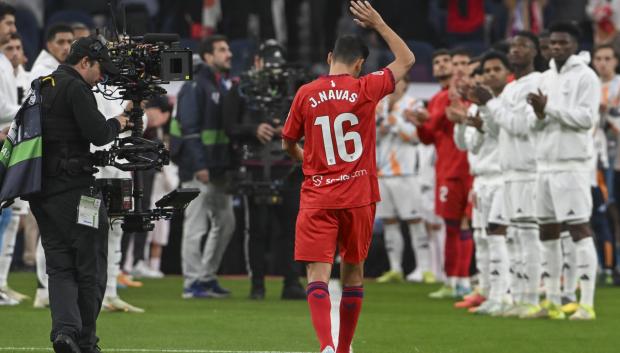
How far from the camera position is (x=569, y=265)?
490 inches

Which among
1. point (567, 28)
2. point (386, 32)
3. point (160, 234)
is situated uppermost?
point (567, 28)

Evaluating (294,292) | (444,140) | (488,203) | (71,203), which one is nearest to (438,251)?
(444,140)

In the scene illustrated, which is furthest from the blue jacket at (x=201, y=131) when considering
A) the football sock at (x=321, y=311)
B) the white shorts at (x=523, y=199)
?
the football sock at (x=321, y=311)

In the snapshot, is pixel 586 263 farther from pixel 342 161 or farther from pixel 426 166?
pixel 426 166

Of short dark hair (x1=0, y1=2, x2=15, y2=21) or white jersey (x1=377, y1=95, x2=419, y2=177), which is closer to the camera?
short dark hair (x1=0, y1=2, x2=15, y2=21)

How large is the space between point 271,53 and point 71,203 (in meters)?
6.39

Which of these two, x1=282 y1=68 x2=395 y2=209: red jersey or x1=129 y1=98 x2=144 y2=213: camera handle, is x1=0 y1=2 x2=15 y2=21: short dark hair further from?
x1=282 y1=68 x2=395 y2=209: red jersey

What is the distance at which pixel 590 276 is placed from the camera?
39.6 feet

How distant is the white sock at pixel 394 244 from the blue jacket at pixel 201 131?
397 cm

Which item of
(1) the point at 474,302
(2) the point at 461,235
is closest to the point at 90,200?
(1) the point at 474,302

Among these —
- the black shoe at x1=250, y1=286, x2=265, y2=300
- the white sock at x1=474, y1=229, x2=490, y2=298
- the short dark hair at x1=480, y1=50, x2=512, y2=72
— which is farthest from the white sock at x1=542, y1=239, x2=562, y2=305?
the black shoe at x1=250, y1=286, x2=265, y2=300

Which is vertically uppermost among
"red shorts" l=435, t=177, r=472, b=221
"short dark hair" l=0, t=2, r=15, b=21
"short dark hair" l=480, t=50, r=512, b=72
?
"short dark hair" l=0, t=2, r=15, b=21

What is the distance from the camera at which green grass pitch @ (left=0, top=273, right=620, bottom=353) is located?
9.88 m

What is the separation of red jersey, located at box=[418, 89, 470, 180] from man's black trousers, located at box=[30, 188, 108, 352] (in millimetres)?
7035
